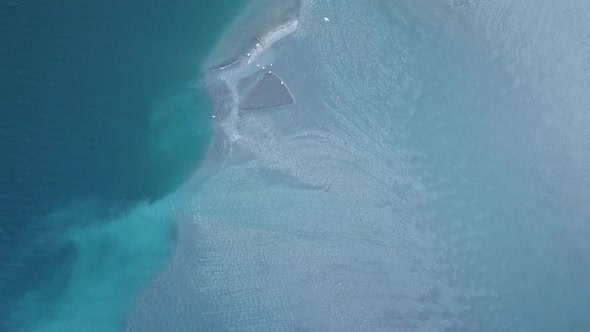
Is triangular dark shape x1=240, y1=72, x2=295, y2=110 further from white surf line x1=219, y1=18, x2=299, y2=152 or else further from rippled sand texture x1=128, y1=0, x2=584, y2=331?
white surf line x1=219, y1=18, x2=299, y2=152

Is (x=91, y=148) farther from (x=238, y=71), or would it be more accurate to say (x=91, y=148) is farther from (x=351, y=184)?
(x=351, y=184)

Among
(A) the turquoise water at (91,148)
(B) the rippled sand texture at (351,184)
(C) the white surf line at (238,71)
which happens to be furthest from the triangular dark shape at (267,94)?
(A) the turquoise water at (91,148)

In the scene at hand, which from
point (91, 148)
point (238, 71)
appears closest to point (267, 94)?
point (238, 71)

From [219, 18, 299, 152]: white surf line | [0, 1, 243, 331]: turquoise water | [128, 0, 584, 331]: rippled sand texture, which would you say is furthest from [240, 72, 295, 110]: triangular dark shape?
[0, 1, 243, 331]: turquoise water

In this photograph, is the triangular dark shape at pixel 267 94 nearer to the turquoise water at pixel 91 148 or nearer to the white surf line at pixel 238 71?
the white surf line at pixel 238 71

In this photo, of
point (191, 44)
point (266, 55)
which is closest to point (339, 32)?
point (266, 55)

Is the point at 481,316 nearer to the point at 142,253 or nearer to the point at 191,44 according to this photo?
the point at 142,253
